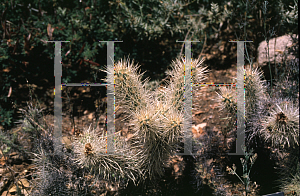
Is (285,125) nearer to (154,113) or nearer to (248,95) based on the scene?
(248,95)

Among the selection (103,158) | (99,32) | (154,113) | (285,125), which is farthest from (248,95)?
(99,32)

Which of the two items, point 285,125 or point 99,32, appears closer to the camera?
point 285,125

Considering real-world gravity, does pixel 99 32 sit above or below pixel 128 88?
above

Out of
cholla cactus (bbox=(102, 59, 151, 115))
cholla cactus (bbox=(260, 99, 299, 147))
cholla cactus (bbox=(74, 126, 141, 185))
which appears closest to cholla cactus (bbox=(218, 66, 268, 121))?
cholla cactus (bbox=(260, 99, 299, 147))

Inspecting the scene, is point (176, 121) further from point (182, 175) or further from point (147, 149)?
point (182, 175)

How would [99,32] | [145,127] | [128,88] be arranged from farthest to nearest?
[99,32]
[128,88]
[145,127]

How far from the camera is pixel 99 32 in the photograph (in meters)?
3.31

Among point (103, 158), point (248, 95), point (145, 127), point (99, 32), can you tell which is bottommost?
point (103, 158)

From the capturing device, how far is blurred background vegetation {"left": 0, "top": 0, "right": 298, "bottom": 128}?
10.2 ft

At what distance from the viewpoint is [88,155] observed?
71.5 inches

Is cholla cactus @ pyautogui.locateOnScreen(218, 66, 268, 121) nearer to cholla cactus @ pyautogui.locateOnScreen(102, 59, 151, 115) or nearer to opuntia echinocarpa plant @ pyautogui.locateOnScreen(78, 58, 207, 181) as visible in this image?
opuntia echinocarpa plant @ pyautogui.locateOnScreen(78, 58, 207, 181)

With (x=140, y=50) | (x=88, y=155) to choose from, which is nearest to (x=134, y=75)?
(x=88, y=155)

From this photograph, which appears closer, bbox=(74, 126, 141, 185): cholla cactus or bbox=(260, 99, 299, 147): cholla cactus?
bbox=(74, 126, 141, 185): cholla cactus

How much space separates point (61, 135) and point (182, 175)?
3.98 feet
